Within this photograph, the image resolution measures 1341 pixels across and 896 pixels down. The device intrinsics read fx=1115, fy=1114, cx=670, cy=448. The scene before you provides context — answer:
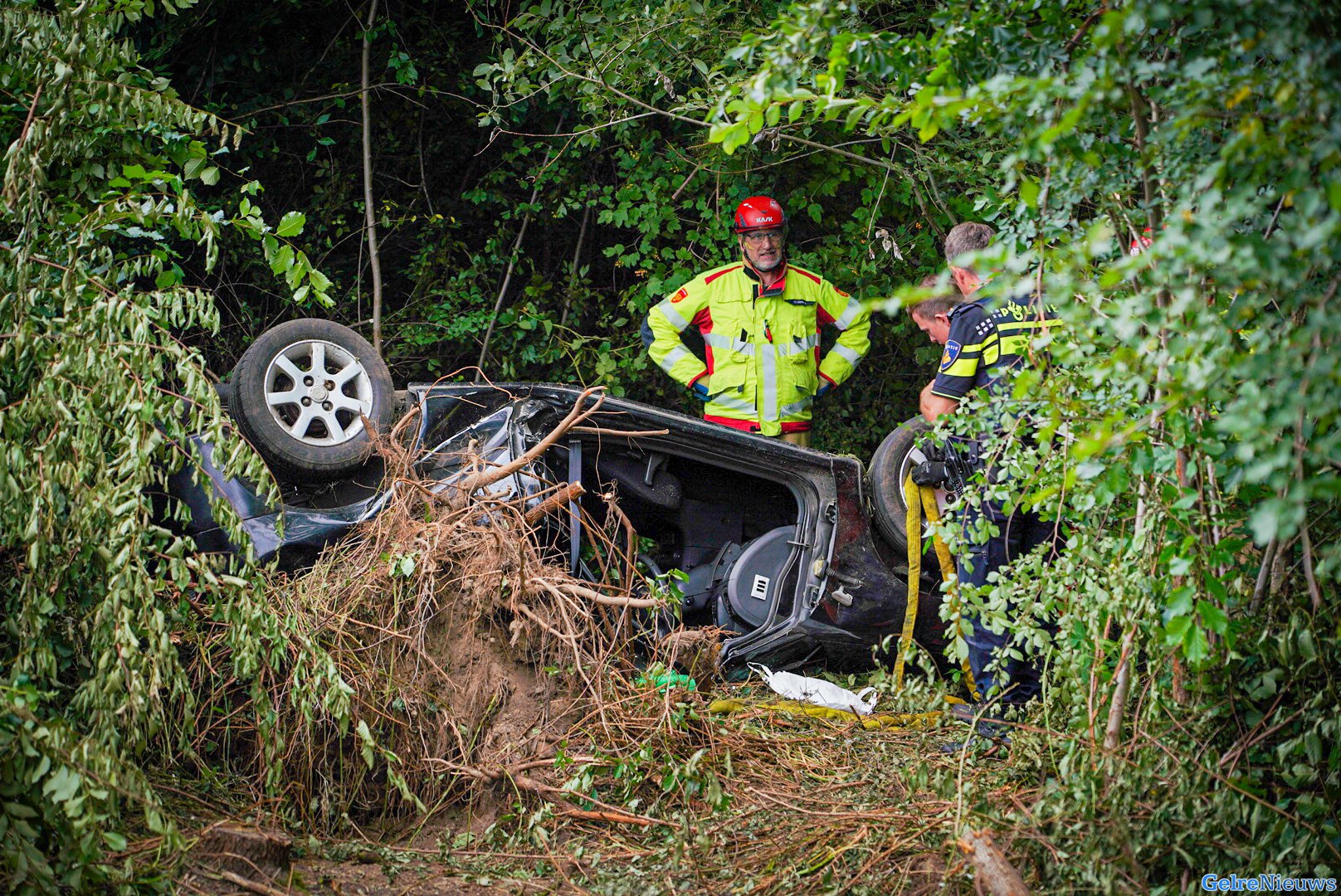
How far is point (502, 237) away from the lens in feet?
27.0

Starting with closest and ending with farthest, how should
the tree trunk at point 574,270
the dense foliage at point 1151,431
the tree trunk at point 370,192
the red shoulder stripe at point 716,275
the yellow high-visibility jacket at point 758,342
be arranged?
the dense foliage at point 1151,431 < the yellow high-visibility jacket at point 758,342 < the red shoulder stripe at point 716,275 < the tree trunk at point 370,192 < the tree trunk at point 574,270

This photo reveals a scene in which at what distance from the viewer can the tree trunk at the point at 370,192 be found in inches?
301

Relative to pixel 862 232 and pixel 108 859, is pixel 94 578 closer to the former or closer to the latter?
pixel 108 859

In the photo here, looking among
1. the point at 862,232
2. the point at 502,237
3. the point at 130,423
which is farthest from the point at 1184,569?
the point at 502,237

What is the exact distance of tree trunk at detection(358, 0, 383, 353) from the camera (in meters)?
7.64

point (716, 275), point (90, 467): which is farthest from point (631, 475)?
point (90, 467)

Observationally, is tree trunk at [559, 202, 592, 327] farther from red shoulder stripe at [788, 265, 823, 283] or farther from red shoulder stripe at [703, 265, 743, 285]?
red shoulder stripe at [788, 265, 823, 283]

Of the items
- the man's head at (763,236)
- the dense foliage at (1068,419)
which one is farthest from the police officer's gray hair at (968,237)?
the man's head at (763,236)

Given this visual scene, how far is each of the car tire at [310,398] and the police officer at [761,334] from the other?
6.75ft

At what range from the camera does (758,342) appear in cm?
636

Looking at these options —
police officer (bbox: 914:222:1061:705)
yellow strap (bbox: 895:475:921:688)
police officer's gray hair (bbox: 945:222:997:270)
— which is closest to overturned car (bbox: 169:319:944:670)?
yellow strap (bbox: 895:475:921:688)

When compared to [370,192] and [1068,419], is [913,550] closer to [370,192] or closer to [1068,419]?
[1068,419]

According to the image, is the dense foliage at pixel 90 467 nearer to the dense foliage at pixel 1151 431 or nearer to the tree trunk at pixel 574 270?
the dense foliage at pixel 1151 431

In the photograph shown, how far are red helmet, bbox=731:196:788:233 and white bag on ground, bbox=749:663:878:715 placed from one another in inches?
109
